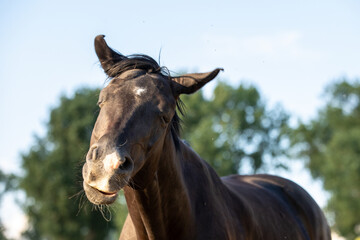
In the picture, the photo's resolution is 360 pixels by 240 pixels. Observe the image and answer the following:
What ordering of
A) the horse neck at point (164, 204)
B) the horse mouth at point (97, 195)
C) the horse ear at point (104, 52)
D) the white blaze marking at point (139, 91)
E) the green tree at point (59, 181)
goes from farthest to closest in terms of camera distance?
the green tree at point (59, 181)
the horse ear at point (104, 52)
the horse neck at point (164, 204)
the white blaze marking at point (139, 91)
the horse mouth at point (97, 195)

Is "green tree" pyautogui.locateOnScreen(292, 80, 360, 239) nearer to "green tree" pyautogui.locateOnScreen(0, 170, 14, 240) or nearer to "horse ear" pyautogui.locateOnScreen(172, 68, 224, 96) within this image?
"green tree" pyautogui.locateOnScreen(0, 170, 14, 240)

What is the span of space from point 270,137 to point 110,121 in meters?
41.6

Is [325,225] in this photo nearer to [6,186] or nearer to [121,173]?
[121,173]

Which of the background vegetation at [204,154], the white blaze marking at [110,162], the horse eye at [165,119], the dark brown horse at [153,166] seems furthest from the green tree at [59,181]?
the white blaze marking at [110,162]

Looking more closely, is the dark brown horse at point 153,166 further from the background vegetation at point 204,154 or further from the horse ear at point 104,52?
the background vegetation at point 204,154

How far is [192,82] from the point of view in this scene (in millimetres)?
4402

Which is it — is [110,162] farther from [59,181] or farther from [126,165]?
[59,181]

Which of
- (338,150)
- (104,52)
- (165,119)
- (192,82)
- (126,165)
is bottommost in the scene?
(338,150)

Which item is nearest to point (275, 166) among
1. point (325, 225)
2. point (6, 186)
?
point (6, 186)

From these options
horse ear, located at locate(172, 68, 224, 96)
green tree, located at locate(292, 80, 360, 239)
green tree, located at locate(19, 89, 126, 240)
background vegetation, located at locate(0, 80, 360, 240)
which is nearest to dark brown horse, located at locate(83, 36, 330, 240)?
horse ear, located at locate(172, 68, 224, 96)

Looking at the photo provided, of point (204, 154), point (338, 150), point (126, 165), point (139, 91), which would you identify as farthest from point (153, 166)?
point (338, 150)

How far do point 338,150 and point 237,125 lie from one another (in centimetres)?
1444

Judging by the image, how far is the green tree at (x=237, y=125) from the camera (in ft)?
133

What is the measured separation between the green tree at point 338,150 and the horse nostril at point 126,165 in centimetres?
4522
